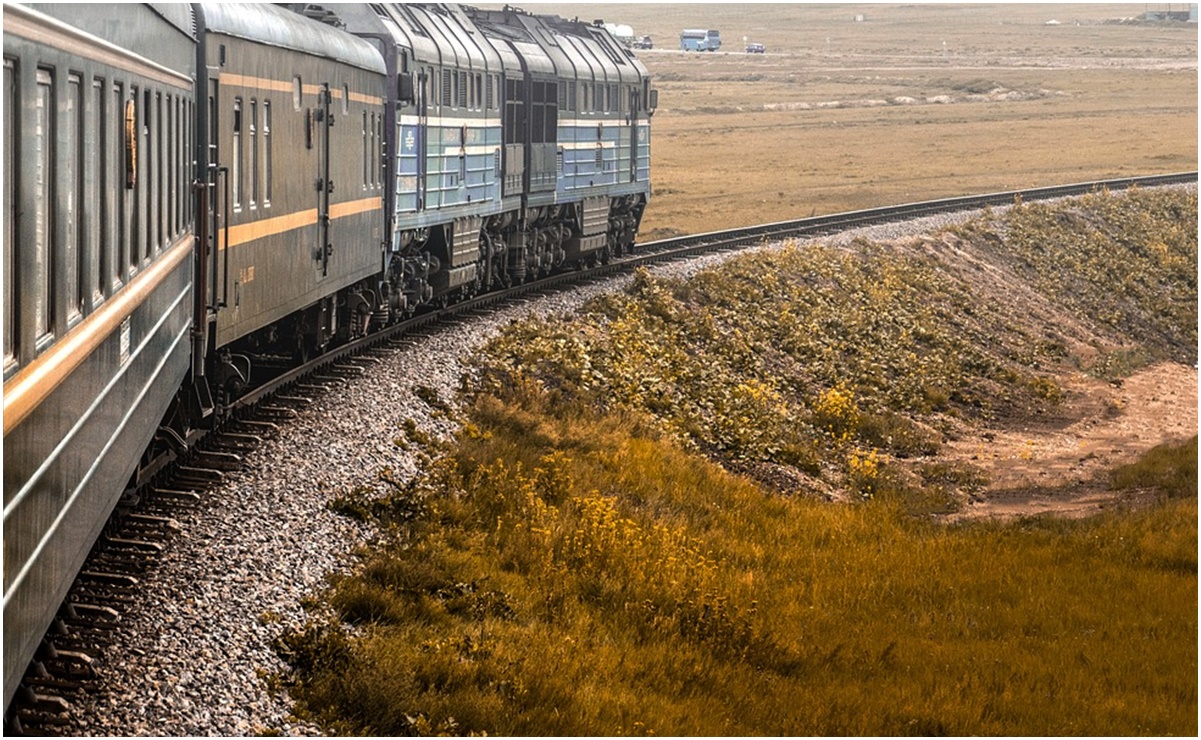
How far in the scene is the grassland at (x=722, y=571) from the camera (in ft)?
32.1

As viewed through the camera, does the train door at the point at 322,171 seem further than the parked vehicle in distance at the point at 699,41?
No

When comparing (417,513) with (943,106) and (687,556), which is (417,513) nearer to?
(687,556)

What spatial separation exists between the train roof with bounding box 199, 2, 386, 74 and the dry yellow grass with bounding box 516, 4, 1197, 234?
101 feet

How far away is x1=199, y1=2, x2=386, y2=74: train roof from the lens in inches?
470

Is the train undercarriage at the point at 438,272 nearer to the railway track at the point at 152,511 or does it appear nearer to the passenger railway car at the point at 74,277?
the railway track at the point at 152,511

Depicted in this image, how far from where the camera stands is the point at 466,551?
38.8 feet

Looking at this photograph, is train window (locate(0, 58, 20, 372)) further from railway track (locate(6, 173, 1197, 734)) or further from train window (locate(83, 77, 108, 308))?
railway track (locate(6, 173, 1197, 734))

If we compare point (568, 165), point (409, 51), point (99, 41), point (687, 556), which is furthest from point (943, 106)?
point (99, 41)

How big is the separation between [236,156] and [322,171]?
11.2 feet

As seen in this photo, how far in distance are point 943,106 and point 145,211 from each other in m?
106

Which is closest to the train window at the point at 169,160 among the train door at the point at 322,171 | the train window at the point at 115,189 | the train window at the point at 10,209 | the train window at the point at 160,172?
the train window at the point at 160,172

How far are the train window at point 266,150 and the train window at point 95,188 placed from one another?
6517 mm

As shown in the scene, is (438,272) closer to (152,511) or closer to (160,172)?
(152,511)

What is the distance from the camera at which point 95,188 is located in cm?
660
